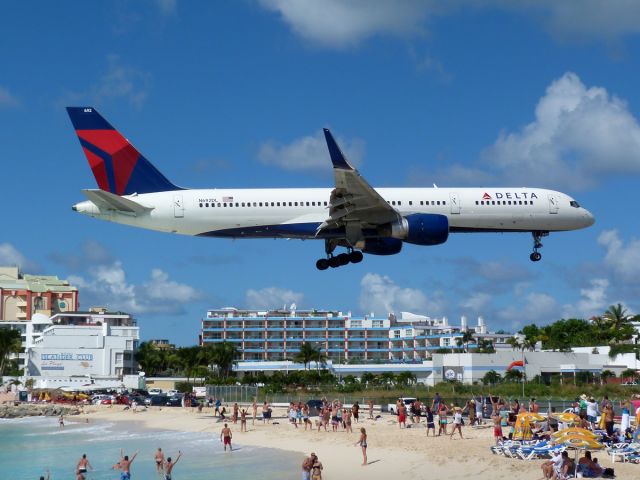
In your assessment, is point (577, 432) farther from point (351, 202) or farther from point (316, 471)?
point (351, 202)

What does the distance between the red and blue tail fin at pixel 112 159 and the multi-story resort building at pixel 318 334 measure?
10809 cm

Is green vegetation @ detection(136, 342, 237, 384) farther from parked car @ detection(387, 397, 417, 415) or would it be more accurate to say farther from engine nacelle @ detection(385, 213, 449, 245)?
engine nacelle @ detection(385, 213, 449, 245)

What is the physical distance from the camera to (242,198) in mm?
46969

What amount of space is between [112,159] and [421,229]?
17273 millimetres

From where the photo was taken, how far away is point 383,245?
47000 millimetres

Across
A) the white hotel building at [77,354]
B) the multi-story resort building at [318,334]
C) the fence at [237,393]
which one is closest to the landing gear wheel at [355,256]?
the fence at [237,393]

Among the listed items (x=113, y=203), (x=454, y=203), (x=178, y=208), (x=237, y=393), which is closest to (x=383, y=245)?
(x=454, y=203)

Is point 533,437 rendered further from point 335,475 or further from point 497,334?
point 497,334

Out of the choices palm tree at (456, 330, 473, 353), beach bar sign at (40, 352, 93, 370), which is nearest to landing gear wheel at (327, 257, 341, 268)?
beach bar sign at (40, 352, 93, 370)

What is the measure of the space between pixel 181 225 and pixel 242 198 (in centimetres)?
347

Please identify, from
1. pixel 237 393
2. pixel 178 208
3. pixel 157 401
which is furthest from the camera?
pixel 157 401

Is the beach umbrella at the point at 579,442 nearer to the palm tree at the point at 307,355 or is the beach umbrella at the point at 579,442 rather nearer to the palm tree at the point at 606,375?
the palm tree at the point at 606,375

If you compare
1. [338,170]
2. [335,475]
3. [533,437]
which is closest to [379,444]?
[335,475]

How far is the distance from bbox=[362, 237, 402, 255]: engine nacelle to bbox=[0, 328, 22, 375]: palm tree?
324 feet
